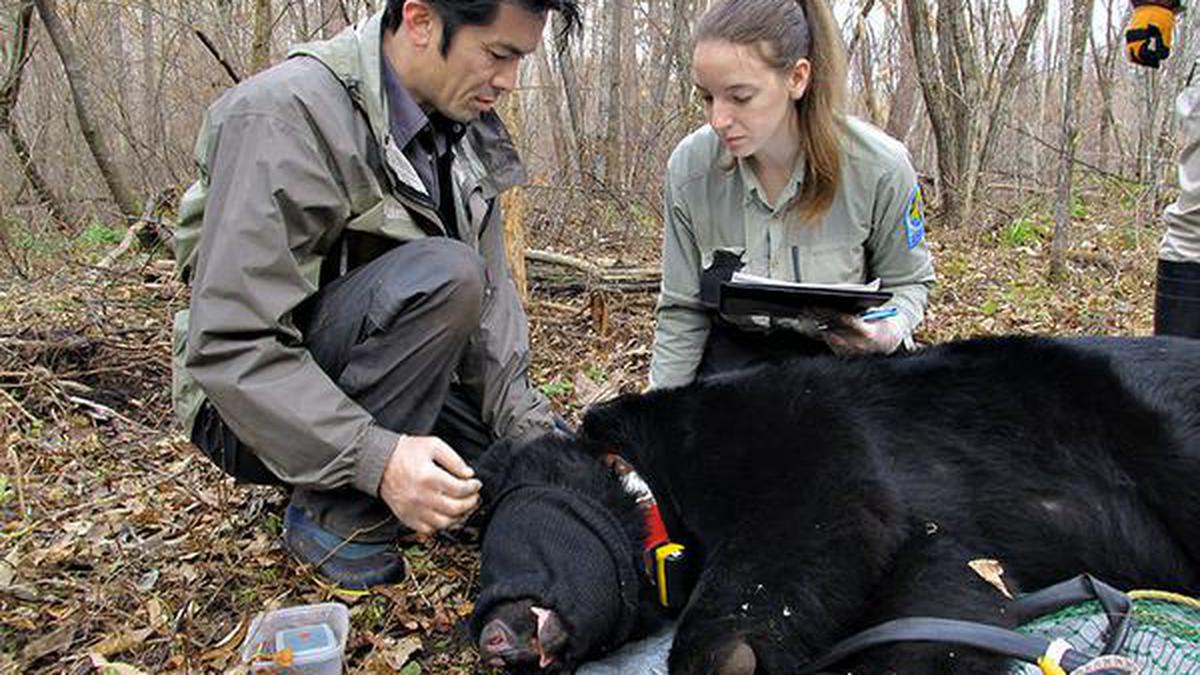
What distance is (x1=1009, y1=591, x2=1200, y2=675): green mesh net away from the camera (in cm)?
177

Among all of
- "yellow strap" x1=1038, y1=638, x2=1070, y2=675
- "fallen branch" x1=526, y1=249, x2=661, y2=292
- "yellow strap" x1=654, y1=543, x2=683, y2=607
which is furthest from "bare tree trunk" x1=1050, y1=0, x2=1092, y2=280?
"yellow strap" x1=1038, y1=638, x2=1070, y2=675

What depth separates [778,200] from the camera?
3.03 metres

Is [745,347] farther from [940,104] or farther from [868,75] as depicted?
[868,75]

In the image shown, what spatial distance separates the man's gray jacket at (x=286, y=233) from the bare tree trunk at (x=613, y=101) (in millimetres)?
5720

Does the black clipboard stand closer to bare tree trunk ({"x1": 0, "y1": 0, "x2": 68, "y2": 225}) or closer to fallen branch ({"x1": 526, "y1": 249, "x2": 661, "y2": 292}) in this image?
fallen branch ({"x1": 526, "y1": 249, "x2": 661, "y2": 292})

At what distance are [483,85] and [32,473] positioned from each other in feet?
7.23

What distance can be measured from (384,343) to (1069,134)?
16.7 ft

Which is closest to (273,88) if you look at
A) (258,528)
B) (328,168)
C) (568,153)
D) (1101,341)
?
(328,168)

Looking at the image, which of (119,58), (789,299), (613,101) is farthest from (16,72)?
(789,299)

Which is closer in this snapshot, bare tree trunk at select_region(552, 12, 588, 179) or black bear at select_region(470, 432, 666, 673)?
black bear at select_region(470, 432, 666, 673)

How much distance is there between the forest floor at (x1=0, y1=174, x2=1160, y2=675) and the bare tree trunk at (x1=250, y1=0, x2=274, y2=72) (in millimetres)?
1421

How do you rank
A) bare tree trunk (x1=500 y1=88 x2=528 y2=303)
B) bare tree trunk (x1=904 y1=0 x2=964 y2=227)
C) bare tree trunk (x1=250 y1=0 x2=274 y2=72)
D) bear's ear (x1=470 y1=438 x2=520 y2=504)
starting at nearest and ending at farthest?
bear's ear (x1=470 y1=438 x2=520 y2=504), bare tree trunk (x1=500 y1=88 x2=528 y2=303), bare tree trunk (x1=250 y1=0 x2=274 y2=72), bare tree trunk (x1=904 y1=0 x2=964 y2=227)

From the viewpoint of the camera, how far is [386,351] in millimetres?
2361

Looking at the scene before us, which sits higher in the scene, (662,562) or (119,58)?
(119,58)
